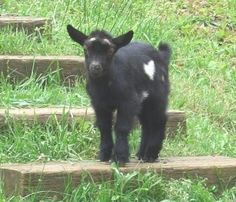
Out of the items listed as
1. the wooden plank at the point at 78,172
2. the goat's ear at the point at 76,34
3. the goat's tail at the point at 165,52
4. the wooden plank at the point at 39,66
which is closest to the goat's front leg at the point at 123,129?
the wooden plank at the point at 78,172

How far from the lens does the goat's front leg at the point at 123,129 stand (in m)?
5.64

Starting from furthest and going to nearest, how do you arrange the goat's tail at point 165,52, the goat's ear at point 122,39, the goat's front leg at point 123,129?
the goat's tail at point 165,52
the goat's front leg at point 123,129
the goat's ear at point 122,39

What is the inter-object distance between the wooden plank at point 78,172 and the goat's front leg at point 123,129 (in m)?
0.10

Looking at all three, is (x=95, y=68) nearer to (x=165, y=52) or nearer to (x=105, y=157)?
(x=105, y=157)

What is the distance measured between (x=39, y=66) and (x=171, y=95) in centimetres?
143

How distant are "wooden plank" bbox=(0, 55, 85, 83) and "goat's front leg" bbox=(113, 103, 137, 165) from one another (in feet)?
6.92

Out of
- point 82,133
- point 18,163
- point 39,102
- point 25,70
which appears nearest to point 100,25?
point 25,70

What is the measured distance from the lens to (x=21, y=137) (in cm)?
618

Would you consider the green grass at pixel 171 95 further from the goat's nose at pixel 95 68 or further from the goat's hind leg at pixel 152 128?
the goat's nose at pixel 95 68

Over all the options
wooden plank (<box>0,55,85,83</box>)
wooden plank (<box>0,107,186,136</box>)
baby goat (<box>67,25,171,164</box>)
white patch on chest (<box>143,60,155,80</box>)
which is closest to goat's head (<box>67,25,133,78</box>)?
baby goat (<box>67,25,171,164</box>)

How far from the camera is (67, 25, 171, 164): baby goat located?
5492 millimetres

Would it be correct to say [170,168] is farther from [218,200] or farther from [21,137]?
[21,137]

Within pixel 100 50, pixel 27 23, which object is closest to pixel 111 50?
pixel 100 50

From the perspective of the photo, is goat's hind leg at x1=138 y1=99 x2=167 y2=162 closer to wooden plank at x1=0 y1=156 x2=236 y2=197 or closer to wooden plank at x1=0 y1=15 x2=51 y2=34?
wooden plank at x1=0 y1=156 x2=236 y2=197
